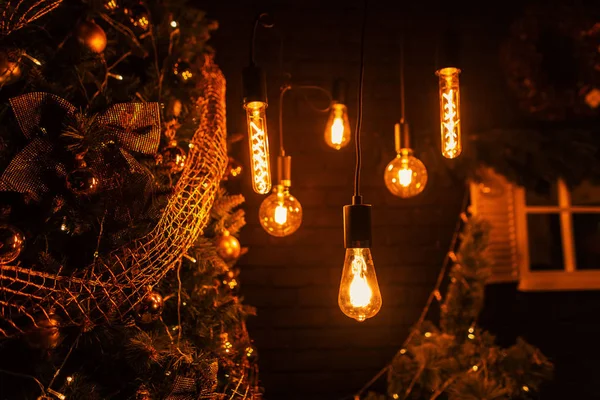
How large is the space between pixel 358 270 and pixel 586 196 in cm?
271

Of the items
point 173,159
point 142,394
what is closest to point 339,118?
point 173,159

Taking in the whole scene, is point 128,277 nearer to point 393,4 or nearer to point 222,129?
point 222,129

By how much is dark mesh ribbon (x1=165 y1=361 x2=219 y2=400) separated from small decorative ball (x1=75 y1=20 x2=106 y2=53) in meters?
1.33

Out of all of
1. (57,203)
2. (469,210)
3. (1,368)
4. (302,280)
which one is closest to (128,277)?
(57,203)

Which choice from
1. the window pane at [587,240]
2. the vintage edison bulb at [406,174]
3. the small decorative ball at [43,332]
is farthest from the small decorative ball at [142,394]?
the window pane at [587,240]

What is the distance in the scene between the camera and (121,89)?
2.12 m

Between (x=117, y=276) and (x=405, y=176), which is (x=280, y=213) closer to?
(x=405, y=176)

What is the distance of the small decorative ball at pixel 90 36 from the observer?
197cm

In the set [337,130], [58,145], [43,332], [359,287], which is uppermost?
[337,130]

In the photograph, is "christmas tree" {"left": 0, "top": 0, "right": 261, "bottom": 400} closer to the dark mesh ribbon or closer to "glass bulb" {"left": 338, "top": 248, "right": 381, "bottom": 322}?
the dark mesh ribbon

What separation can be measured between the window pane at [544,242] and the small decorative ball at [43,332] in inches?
119

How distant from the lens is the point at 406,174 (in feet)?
8.17

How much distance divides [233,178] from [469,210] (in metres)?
1.57

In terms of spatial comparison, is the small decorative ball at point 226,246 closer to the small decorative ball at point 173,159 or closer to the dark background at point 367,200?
the small decorative ball at point 173,159
